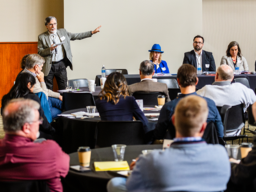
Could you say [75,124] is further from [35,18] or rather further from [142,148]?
[35,18]

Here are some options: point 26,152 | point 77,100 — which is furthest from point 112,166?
point 77,100

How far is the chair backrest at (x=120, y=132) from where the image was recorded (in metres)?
2.99

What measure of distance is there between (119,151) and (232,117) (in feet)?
6.89

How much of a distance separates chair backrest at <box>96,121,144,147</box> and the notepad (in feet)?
3.10

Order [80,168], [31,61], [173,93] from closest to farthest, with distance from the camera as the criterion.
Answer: [80,168] → [31,61] → [173,93]

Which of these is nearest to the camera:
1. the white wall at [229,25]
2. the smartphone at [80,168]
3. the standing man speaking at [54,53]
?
the smartphone at [80,168]

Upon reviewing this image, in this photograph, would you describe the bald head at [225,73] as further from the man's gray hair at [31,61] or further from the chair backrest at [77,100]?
the man's gray hair at [31,61]

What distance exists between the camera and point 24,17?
897cm

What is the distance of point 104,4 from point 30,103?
7.33m

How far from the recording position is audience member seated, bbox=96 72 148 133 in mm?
3238

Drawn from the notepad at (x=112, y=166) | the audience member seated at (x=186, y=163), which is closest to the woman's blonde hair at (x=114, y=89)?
the notepad at (x=112, y=166)

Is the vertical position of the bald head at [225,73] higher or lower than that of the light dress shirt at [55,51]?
lower

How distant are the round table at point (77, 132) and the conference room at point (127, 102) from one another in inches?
0.5

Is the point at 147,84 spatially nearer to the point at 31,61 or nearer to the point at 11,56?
the point at 31,61
